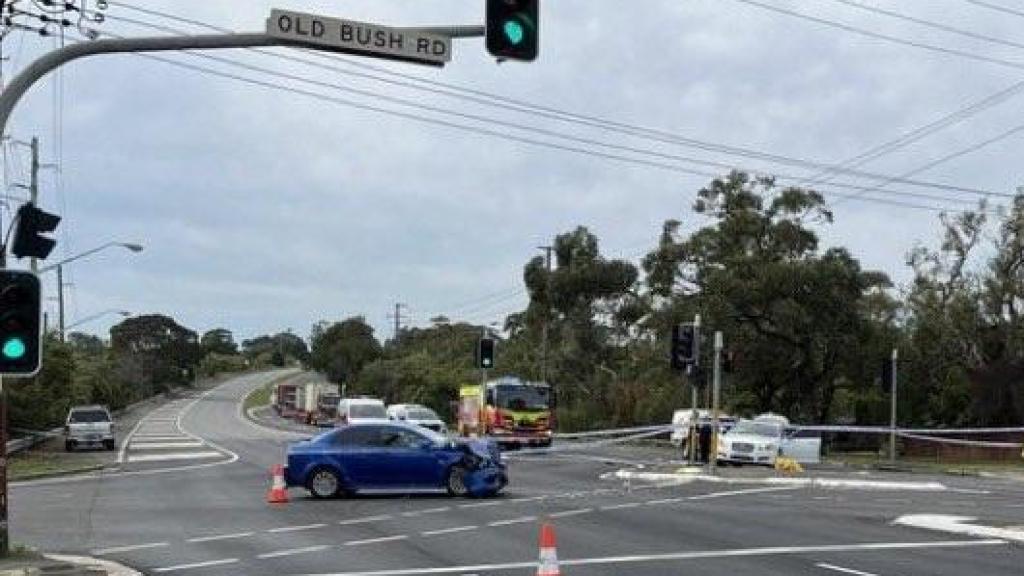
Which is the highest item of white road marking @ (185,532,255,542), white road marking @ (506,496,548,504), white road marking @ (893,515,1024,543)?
white road marking @ (893,515,1024,543)

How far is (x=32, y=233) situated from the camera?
51.5ft

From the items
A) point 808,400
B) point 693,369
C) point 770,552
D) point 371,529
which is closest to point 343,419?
point 808,400

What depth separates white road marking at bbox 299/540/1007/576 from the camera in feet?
47.5

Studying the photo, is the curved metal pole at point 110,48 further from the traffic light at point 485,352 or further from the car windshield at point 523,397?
the car windshield at point 523,397

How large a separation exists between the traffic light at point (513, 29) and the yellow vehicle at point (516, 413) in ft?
124

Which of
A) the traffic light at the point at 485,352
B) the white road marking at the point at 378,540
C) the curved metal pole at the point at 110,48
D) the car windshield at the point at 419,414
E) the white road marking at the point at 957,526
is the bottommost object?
the white road marking at the point at 378,540

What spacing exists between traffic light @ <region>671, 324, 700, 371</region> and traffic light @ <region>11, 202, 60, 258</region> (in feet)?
62.8

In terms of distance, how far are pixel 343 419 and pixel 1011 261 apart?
29.8 metres

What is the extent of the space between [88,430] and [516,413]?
17.2m

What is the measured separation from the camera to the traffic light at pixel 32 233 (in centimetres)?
1552

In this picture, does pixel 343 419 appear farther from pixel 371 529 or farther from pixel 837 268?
pixel 371 529

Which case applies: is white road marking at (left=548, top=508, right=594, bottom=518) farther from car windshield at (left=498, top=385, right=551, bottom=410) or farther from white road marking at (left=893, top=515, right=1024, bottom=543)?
car windshield at (left=498, top=385, right=551, bottom=410)

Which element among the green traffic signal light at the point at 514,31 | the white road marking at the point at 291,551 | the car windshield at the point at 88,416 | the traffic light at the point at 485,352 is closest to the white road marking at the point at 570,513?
the white road marking at the point at 291,551

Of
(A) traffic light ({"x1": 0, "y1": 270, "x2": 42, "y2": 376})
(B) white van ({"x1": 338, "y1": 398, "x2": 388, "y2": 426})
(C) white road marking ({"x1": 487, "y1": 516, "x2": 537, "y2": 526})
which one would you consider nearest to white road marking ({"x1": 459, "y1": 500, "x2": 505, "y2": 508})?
(C) white road marking ({"x1": 487, "y1": 516, "x2": 537, "y2": 526})
